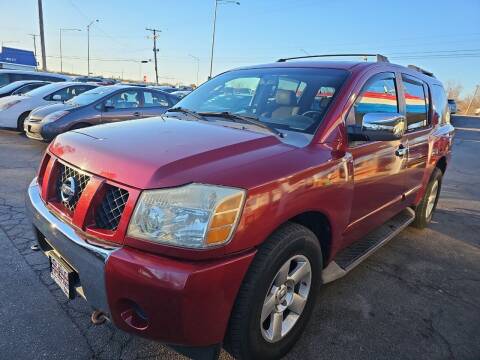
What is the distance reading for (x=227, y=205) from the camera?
1.74 meters

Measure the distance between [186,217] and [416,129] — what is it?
2.95 metres

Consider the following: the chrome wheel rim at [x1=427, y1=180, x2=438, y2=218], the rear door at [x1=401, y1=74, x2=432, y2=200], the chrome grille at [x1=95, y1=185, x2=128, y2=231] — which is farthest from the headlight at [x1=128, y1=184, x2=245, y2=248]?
the chrome wheel rim at [x1=427, y1=180, x2=438, y2=218]

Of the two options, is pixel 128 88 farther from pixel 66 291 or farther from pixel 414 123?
pixel 66 291

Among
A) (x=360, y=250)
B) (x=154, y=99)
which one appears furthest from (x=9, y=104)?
(x=360, y=250)

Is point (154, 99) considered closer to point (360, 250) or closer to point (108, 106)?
point (108, 106)

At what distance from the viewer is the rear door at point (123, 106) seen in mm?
8305

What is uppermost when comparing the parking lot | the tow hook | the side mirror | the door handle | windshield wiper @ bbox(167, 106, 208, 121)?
the side mirror

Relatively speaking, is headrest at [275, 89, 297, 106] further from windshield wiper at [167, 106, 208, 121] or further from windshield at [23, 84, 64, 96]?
windshield at [23, 84, 64, 96]

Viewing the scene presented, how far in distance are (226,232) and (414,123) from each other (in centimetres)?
281

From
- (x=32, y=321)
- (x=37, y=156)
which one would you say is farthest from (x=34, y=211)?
(x=37, y=156)

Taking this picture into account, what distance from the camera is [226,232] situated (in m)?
1.73

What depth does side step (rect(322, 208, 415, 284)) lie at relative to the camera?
272 cm

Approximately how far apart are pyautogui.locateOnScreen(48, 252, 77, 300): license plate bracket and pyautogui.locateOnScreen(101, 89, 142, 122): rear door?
647cm

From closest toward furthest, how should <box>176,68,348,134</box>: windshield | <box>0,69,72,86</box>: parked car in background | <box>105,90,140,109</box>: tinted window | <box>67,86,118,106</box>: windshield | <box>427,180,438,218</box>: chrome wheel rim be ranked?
<box>176,68,348,134</box>: windshield, <box>427,180,438,218</box>: chrome wheel rim, <box>67,86,118,106</box>: windshield, <box>105,90,140,109</box>: tinted window, <box>0,69,72,86</box>: parked car in background
